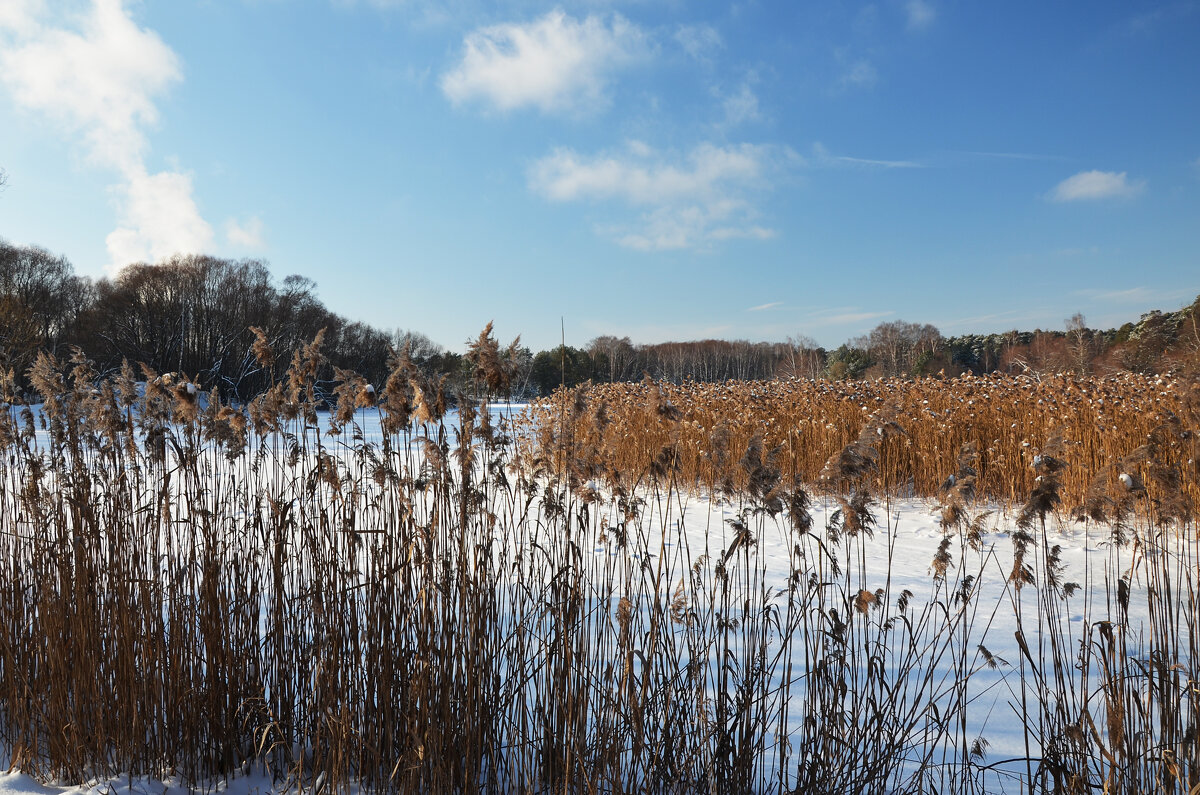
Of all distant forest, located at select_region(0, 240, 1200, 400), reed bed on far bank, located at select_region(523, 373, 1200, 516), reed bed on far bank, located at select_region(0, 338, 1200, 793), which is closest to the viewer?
reed bed on far bank, located at select_region(0, 338, 1200, 793)

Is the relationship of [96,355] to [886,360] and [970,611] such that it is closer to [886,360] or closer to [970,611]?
[970,611]

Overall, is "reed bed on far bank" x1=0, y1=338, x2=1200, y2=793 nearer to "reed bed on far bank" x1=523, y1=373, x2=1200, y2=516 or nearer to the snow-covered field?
the snow-covered field

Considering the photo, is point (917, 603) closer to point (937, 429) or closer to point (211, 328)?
point (937, 429)

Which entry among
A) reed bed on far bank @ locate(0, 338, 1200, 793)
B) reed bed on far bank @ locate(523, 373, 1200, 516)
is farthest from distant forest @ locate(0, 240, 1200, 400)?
reed bed on far bank @ locate(0, 338, 1200, 793)

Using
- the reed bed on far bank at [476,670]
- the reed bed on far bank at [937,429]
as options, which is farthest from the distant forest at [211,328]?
the reed bed on far bank at [476,670]

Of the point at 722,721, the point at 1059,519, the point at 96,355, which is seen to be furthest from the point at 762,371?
the point at 722,721

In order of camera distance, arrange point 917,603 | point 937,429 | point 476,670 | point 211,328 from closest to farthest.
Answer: point 476,670, point 917,603, point 937,429, point 211,328

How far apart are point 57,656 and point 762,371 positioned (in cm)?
4874

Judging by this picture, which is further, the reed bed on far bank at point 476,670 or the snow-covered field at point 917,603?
the snow-covered field at point 917,603

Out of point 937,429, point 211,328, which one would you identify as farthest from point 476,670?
point 211,328

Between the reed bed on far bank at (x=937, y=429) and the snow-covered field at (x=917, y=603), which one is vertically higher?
the reed bed on far bank at (x=937, y=429)

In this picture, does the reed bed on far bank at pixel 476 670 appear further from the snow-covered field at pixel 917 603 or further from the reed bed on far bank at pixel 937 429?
the reed bed on far bank at pixel 937 429

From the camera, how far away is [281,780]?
6.89 ft

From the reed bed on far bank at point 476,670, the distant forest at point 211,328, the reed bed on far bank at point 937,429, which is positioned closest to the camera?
the reed bed on far bank at point 476,670
